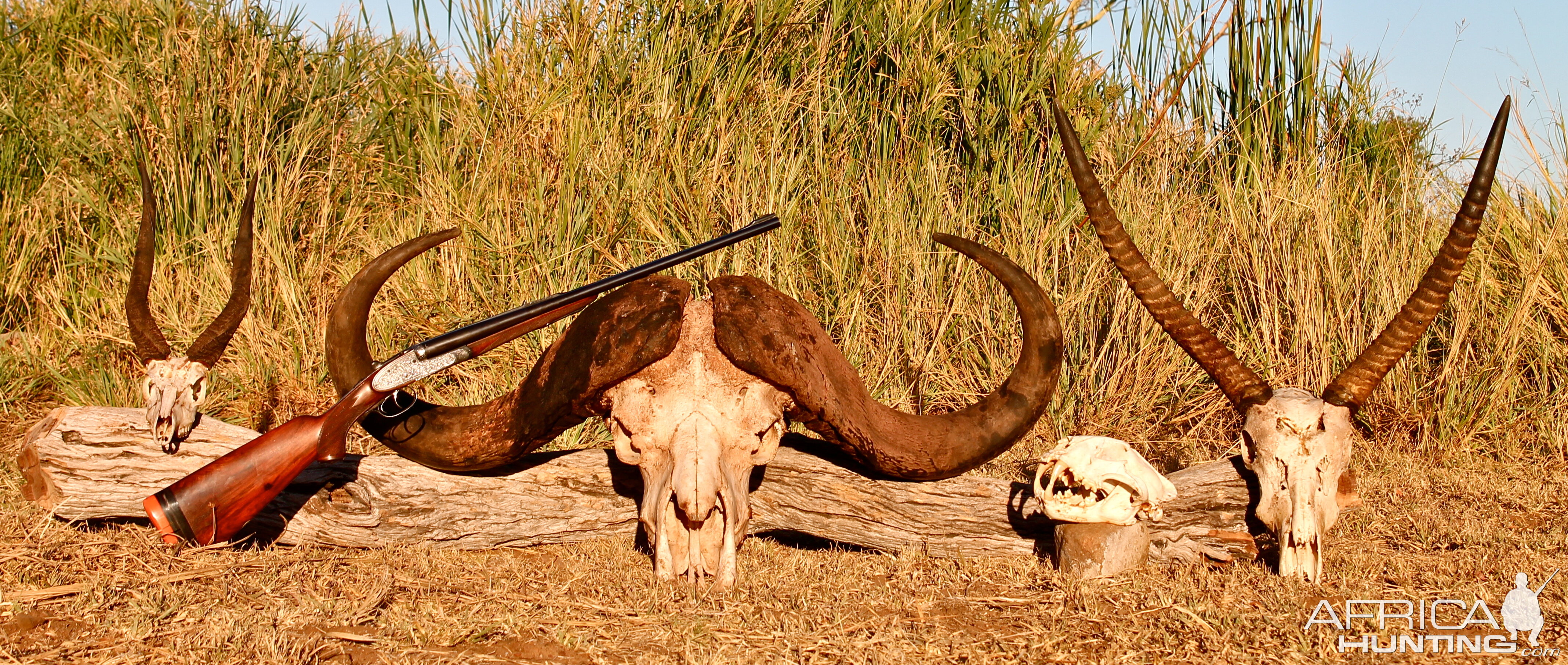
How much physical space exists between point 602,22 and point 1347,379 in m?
5.03

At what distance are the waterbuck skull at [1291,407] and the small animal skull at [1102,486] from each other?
1.27ft

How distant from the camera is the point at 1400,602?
11.5ft

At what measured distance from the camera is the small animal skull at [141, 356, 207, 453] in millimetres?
3955

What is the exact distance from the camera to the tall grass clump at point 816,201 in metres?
5.97

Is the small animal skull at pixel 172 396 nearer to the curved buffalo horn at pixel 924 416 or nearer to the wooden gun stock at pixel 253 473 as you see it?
the wooden gun stock at pixel 253 473

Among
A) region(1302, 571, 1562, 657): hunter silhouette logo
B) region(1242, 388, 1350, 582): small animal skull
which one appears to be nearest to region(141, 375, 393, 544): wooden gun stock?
region(1242, 388, 1350, 582): small animal skull

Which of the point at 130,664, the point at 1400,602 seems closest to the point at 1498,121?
the point at 1400,602

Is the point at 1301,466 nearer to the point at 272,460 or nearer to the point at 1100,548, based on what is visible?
the point at 1100,548

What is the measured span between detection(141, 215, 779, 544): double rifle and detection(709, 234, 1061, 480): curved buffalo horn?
111 cm

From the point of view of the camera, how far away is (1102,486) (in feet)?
12.0

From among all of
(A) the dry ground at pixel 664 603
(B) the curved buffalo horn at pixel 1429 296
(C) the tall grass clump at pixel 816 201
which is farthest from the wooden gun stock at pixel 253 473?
(B) the curved buffalo horn at pixel 1429 296

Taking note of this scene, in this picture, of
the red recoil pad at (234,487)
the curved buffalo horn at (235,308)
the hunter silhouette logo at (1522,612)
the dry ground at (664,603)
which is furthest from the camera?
the curved buffalo horn at (235,308)

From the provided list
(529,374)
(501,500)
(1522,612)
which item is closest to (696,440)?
(529,374)

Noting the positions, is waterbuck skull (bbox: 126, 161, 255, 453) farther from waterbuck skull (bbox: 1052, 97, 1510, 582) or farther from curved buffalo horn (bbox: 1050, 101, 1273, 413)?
waterbuck skull (bbox: 1052, 97, 1510, 582)
